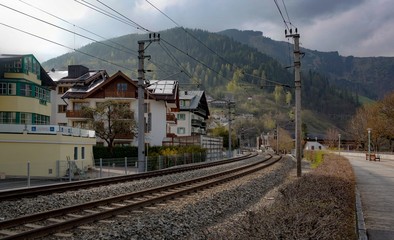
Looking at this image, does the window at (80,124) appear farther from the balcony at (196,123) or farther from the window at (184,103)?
the balcony at (196,123)

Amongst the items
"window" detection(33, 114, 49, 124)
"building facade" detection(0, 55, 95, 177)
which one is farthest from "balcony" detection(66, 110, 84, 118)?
"window" detection(33, 114, 49, 124)

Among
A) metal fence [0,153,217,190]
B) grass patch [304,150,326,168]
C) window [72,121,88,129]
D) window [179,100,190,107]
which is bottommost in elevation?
grass patch [304,150,326,168]

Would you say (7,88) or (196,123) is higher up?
(7,88)

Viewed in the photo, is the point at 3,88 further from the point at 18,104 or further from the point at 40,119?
the point at 40,119

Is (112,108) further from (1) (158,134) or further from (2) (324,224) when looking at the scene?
(2) (324,224)

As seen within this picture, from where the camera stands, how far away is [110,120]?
182 feet

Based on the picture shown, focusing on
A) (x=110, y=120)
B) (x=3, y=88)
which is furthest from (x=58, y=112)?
(x=3, y=88)

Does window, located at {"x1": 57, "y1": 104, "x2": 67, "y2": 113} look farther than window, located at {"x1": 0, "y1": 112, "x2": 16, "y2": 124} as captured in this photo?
Yes

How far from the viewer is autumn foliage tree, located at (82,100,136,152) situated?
5462cm

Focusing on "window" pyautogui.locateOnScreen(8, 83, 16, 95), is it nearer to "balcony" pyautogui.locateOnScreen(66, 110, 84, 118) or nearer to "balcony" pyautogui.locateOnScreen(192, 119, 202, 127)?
"balcony" pyautogui.locateOnScreen(66, 110, 84, 118)

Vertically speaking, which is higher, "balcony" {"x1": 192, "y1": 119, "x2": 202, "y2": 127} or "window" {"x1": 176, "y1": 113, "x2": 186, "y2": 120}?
"window" {"x1": 176, "y1": 113, "x2": 186, "y2": 120}

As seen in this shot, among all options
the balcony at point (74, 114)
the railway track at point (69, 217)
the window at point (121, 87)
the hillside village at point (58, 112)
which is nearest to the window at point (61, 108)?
the hillside village at point (58, 112)

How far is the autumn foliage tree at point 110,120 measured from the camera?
5462 cm

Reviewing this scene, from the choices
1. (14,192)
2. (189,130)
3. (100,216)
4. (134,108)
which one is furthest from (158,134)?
(100,216)
